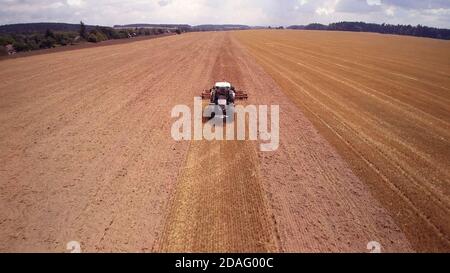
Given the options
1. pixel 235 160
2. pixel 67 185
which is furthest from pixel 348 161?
pixel 67 185

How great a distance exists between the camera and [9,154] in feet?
38.3

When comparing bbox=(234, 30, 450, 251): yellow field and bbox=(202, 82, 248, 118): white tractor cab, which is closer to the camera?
bbox=(234, 30, 450, 251): yellow field

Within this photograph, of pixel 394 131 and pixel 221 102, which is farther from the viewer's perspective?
pixel 221 102

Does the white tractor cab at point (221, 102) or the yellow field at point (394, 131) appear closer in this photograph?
the yellow field at point (394, 131)

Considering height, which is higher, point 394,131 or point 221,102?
point 221,102

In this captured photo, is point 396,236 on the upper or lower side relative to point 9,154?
lower

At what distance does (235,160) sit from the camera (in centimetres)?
1115
